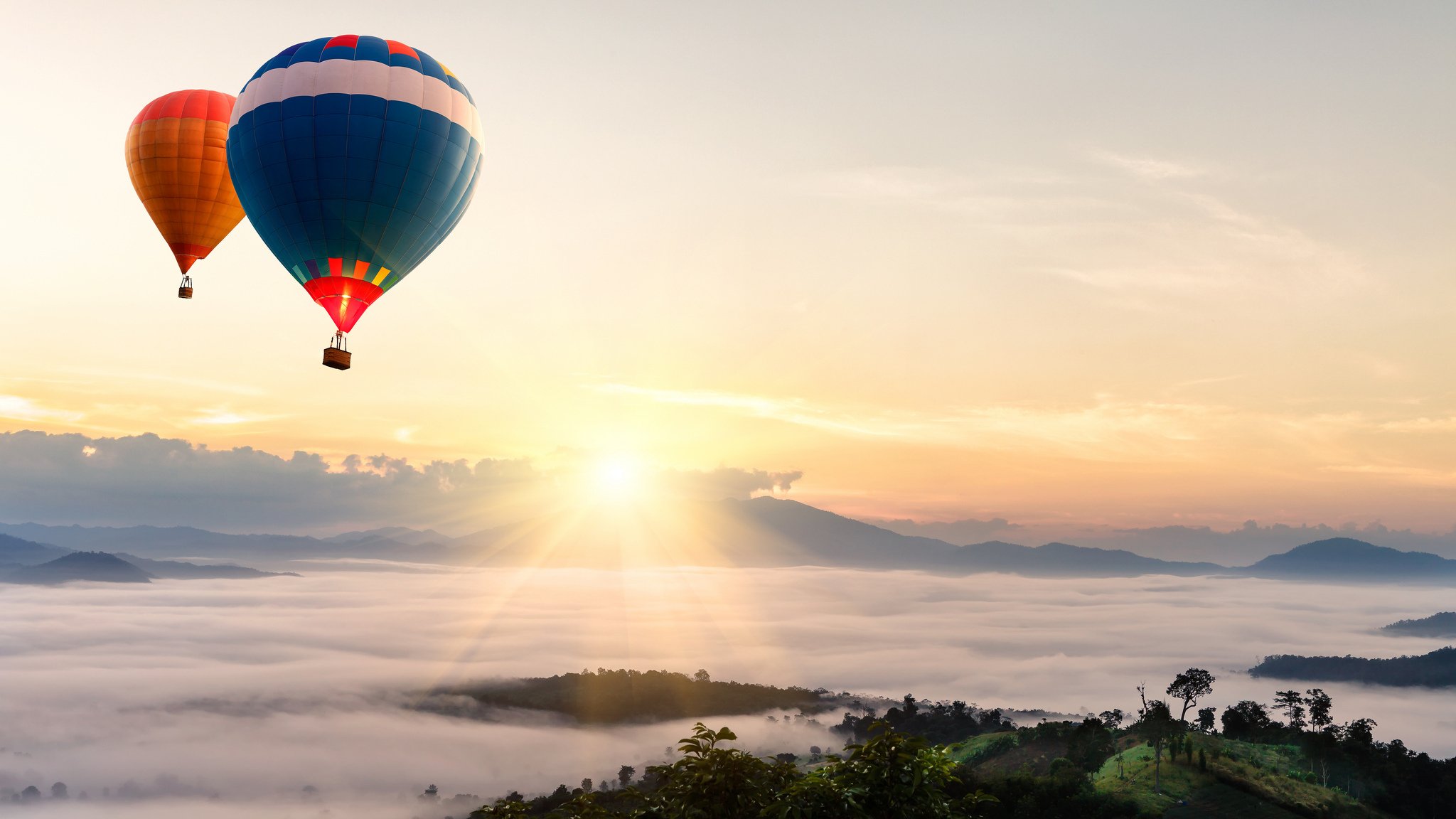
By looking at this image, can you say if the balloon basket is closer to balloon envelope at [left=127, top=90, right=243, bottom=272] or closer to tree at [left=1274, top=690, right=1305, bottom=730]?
balloon envelope at [left=127, top=90, right=243, bottom=272]

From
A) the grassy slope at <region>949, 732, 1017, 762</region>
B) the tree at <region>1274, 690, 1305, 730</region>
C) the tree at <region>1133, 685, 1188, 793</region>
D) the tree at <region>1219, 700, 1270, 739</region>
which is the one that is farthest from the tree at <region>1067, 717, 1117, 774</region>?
the tree at <region>1274, 690, 1305, 730</region>

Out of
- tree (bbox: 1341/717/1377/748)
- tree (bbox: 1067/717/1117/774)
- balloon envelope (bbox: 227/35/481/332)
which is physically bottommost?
tree (bbox: 1067/717/1117/774)

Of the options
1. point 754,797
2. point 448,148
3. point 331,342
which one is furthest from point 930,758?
point 448,148

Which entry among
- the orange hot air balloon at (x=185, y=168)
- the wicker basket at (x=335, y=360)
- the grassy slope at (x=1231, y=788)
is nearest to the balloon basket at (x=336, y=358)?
the wicker basket at (x=335, y=360)

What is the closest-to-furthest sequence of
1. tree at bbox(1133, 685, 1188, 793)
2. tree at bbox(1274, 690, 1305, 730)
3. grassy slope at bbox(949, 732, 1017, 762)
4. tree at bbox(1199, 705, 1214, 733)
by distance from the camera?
tree at bbox(1133, 685, 1188, 793)
tree at bbox(1274, 690, 1305, 730)
tree at bbox(1199, 705, 1214, 733)
grassy slope at bbox(949, 732, 1017, 762)

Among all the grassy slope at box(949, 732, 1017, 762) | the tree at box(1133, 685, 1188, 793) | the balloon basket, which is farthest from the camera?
the grassy slope at box(949, 732, 1017, 762)

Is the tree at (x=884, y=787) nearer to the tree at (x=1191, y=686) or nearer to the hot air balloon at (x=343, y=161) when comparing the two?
the hot air balloon at (x=343, y=161)

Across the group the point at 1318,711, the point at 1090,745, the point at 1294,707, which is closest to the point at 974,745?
the point at 1090,745
